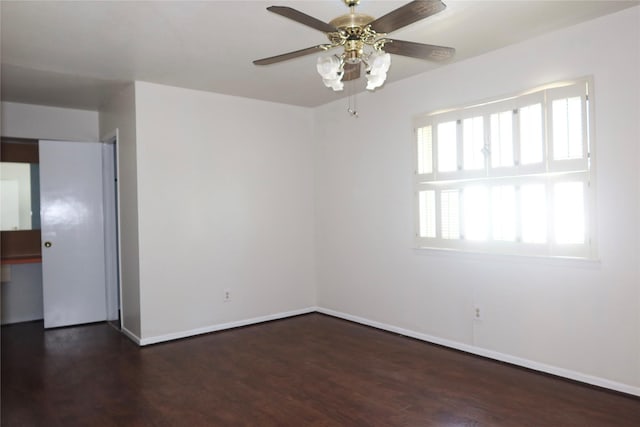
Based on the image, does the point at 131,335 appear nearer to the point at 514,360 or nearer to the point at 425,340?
the point at 425,340

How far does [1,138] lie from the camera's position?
16.4 feet

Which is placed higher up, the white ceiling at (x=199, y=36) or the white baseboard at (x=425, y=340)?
the white ceiling at (x=199, y=36)

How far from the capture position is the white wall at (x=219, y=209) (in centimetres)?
429

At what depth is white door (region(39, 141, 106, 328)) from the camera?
496 cm

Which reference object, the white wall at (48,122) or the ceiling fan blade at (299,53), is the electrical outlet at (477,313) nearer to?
the ceiling fan blade at (299,53)

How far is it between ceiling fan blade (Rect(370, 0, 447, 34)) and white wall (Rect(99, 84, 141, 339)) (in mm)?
2979

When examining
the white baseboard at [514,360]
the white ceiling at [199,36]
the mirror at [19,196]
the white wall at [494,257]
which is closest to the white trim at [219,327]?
the white wall at [494,257]

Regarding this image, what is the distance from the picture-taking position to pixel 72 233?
16.7 ft

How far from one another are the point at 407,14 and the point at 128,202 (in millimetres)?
3514

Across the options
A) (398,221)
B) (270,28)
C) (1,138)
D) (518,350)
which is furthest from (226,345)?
(1,138)

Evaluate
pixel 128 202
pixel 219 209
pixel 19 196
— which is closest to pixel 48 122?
pixel 19 196

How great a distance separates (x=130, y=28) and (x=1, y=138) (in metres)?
3.14

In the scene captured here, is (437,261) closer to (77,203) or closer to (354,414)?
(354,414)

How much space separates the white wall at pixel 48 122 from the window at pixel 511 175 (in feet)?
13.1
